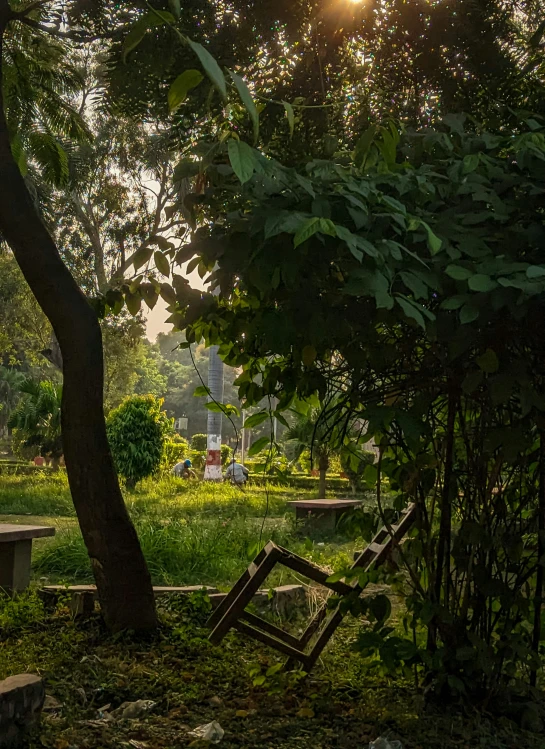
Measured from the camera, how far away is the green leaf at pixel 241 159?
5.03 ft

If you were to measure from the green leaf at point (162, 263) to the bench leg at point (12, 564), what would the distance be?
307 centimetres

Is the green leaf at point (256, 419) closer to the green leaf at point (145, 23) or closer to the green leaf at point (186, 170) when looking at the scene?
the green leaf at point (186, 170)

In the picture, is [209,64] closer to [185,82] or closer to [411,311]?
[185,82]

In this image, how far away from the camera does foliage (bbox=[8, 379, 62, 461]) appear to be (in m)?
17.1

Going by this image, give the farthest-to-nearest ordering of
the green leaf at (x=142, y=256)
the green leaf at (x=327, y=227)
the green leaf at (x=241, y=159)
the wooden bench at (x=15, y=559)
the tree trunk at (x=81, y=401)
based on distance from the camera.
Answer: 1. the wooden bench at (x=15, y=559)
2. the tree trunk at (x=81, y=401)
3. the green leaf at (x=142, y=256)
4. the green leaf at (x=327, y=227)
5. the green leaf at (x=241, y=159)

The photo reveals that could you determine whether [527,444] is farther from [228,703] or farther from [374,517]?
[228,703]

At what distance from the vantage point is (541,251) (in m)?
2.07

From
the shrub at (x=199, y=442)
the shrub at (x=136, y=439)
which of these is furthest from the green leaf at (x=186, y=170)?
the shrub at (x=199, y=442)

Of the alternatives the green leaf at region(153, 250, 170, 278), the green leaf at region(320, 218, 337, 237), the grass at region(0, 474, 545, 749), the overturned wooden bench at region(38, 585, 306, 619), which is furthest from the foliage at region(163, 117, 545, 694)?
the overturned wooden bench at region(38, 585, 306, 619)

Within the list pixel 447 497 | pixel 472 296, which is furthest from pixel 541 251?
pixel 447 497

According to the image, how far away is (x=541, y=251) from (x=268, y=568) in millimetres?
1758

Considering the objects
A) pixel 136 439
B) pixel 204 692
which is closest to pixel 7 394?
pixel 136 439

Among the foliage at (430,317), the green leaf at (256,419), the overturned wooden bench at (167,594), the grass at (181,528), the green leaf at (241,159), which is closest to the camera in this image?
the green leaf at (241,159)

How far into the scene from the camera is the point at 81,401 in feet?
11.3
